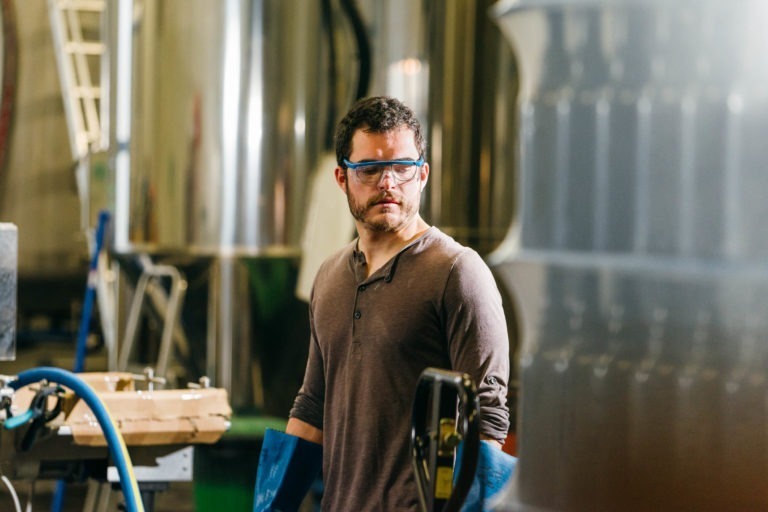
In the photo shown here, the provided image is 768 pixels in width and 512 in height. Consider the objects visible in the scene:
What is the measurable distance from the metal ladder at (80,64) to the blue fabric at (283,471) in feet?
19.2

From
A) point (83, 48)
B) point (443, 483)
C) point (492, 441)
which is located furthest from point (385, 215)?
point (83, 48)

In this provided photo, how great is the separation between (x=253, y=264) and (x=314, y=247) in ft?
1.03

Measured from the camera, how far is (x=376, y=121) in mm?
2611

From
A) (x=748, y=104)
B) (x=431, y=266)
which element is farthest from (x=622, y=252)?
(x=431, y=266)

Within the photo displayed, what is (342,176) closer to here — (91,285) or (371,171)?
(371,171)

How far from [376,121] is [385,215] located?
8.3 inches

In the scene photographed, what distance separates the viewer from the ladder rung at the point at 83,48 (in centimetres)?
982

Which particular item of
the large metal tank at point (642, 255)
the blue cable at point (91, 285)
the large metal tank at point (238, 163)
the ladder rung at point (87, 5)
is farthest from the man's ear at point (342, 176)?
the ladder rung at point (87, 5)

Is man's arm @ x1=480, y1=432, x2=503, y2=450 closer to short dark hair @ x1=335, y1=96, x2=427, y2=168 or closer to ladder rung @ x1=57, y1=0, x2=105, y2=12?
short dark hair @ x1=335, y1=96, x2=427, y2=168

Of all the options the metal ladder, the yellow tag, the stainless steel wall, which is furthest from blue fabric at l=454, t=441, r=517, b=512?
the stainless steel wall

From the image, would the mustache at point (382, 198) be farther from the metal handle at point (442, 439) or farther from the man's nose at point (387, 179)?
the metal handle at point (442, 439)

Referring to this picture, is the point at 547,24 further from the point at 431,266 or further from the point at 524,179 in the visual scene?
the point at 431,266

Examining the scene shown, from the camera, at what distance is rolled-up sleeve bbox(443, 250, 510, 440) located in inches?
96.0

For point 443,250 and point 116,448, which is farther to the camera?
point 116,448
